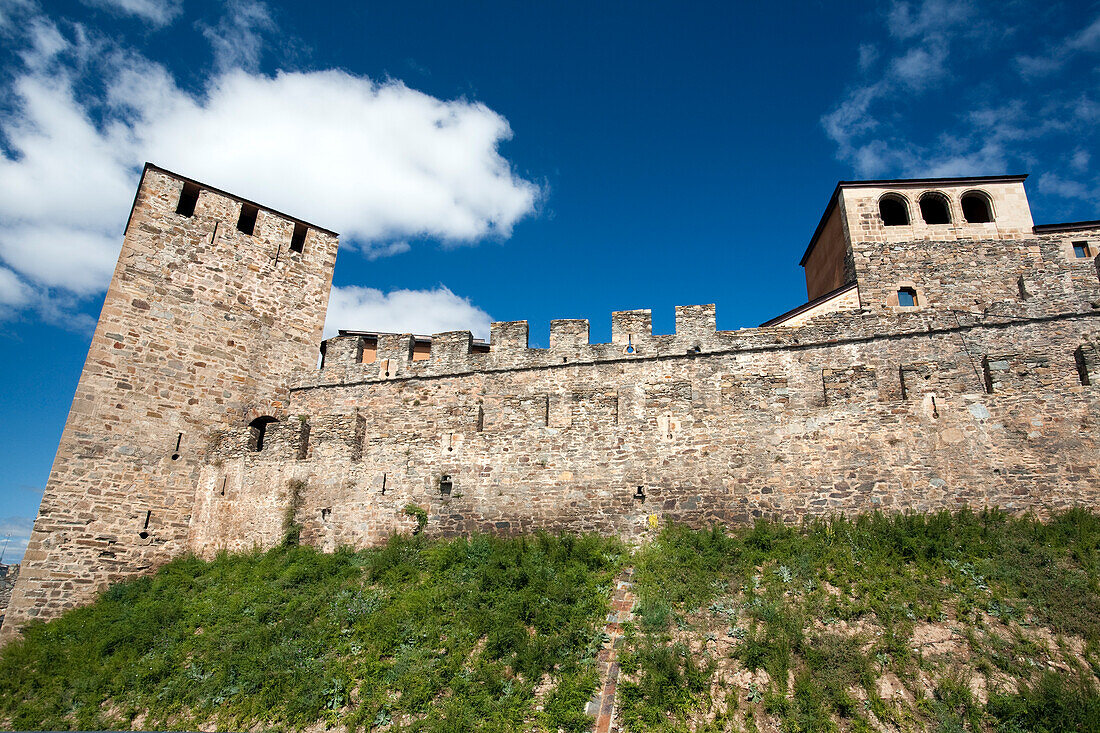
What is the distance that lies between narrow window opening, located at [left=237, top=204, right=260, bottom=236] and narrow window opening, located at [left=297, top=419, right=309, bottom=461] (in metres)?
5.85

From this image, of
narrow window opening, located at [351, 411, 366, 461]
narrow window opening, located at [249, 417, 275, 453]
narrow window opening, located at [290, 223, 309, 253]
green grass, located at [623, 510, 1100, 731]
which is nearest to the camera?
green grass, located at [623, 510, 1100, 731]

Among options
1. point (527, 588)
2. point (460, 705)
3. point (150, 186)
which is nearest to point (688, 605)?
point (527, 588)

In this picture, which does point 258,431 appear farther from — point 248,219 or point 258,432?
point 248,219

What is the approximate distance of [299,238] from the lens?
18578mm

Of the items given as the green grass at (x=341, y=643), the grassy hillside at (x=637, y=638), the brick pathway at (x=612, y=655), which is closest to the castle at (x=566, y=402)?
the grassy hillside at (x=637, y=638)

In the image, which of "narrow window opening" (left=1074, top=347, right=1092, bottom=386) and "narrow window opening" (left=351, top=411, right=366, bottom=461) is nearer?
"narrow window opening" (left=1074, top=347, right=1092, bottom=386)

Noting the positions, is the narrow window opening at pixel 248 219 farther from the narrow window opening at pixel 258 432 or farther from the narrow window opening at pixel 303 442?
the narrow window opening at pixel 303 442

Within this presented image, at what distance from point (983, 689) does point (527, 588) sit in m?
6.54

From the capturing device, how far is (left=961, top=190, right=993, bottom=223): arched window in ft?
55.8

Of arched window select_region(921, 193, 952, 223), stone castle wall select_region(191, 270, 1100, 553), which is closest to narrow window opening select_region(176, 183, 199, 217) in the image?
stone castle wall select_region(191, 270, 1100, 553)

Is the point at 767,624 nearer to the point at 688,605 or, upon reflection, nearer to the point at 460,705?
the point at 688,605

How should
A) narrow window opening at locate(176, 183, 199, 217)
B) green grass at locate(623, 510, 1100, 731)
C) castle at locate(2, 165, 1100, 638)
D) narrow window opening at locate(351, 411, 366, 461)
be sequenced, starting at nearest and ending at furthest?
green grass at locate(623, 510, 1100, 731) → castle at locate(2, 165, 1100, 638) → narrow window opening at locate(351, 411, 366, 461) → narrow window opening at locate(176, 183, 199, 217)

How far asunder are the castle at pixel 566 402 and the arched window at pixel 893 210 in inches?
3.9

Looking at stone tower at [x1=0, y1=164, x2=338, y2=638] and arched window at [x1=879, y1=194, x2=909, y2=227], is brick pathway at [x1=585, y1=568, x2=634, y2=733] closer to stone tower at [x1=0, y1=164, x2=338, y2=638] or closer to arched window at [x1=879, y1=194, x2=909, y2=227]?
stone tower at [x1=0, y1=164, x2=338, y2=638]
